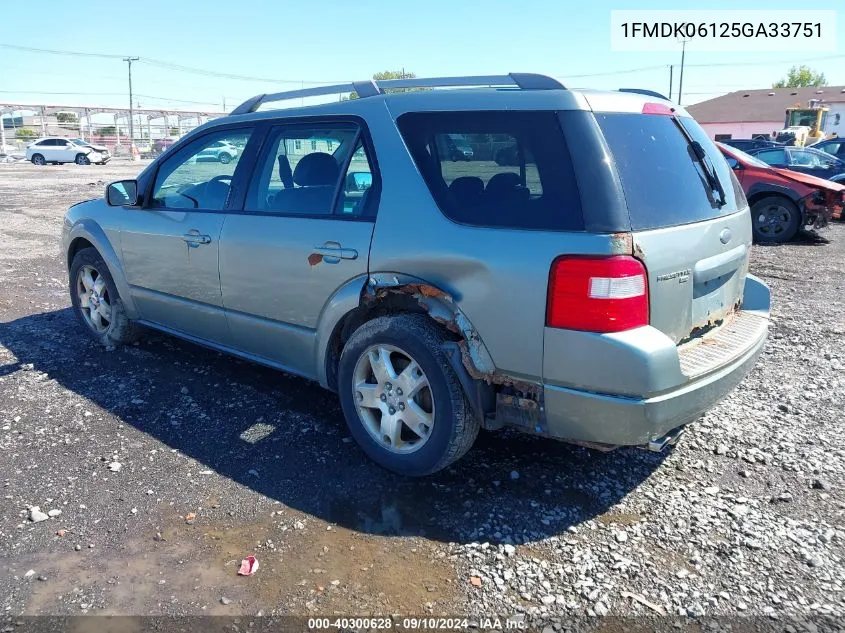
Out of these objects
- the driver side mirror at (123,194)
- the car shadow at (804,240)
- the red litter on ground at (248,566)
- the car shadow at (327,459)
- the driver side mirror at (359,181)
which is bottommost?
the red litter on ground at (248,566)

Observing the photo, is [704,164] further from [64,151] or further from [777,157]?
[64,151]

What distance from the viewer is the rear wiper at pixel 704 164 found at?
3471mm

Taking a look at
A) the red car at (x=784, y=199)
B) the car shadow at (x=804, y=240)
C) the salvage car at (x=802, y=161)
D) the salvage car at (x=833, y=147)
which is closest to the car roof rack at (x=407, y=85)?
the red car at (x=784, y=199)

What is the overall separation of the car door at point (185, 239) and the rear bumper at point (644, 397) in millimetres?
2443

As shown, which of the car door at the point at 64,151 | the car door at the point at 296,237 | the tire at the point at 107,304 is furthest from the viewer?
the car door at the point at 64,151

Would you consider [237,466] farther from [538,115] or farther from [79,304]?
[79,304]

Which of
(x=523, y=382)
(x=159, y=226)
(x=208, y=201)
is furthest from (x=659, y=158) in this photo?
(x=159, y=226)

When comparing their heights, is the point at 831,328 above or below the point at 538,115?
below

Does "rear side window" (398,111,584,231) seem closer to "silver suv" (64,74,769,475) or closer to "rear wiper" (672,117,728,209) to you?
"silver suv" (64,74,769,475)

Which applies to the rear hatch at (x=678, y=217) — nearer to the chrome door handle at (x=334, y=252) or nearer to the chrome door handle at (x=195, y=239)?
the chrome door handle at (x=334, y=252)

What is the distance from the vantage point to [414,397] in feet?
11.1

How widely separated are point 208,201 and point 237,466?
5.94 ft

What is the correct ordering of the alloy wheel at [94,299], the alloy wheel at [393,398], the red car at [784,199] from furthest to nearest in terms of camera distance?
1. the red car at [784,199]
2. the alloy wheel at [94,299]
3. the alloy wheel at [393,398]

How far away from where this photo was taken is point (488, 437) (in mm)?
3951
